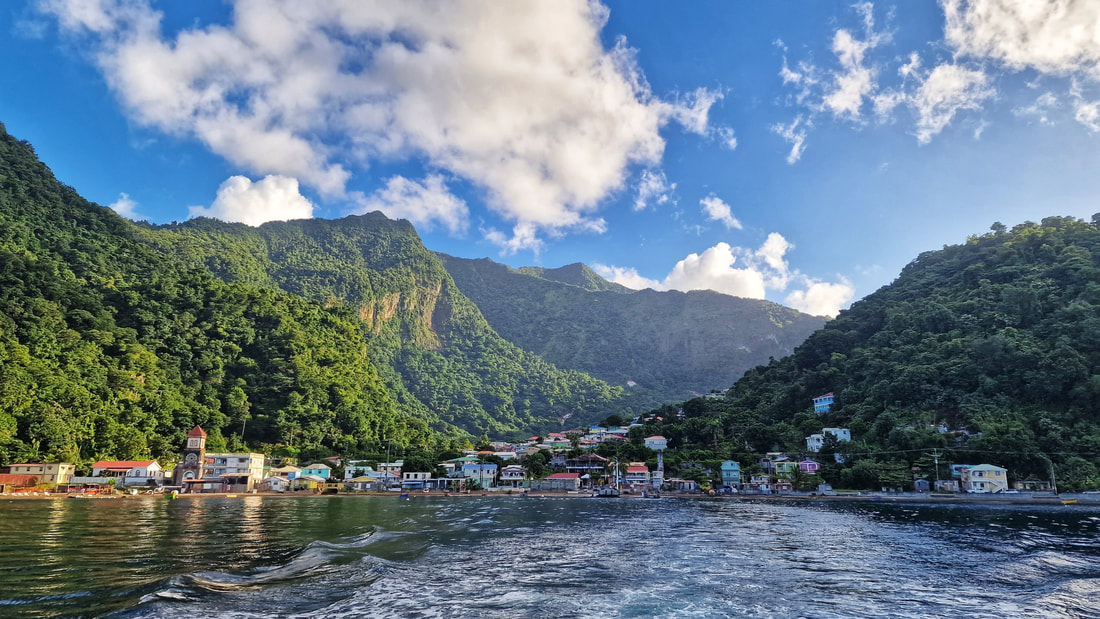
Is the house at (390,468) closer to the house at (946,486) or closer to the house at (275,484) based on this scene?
the house at (275,484)

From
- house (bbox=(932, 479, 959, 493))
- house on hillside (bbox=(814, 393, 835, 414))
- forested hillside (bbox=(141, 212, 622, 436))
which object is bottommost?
house (bbox=(932, 479, 959, 493))

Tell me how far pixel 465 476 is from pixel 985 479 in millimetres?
61789

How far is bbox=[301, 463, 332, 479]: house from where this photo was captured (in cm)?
7312

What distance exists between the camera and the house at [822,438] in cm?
6888

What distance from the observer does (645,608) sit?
12922 millimetres

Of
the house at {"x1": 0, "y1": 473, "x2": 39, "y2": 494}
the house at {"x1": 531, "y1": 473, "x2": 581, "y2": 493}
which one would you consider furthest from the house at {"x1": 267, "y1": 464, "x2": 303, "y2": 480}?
the house at {"x1": 531, "y1": 473, "x2": 581, "y2": 493}

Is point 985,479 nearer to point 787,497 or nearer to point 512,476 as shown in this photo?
point 787,497

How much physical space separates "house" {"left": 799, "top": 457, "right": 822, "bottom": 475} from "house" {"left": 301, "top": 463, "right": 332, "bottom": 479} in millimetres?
61404

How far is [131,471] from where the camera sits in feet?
190

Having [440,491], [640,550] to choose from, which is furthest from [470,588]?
[440,491]

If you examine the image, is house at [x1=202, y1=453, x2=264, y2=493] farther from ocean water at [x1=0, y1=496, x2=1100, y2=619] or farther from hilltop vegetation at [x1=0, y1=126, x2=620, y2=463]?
ocean water at [x1=0, y1=496, x2=1100, y2=619]

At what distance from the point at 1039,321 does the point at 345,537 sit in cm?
7927

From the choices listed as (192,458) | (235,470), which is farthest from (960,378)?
(192,458)

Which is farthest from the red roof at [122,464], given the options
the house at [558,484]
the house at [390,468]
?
the house at [558,484]
